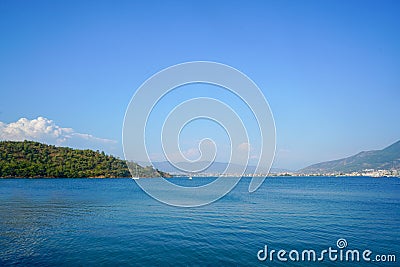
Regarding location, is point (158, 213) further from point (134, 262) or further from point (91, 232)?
point (134, 262)

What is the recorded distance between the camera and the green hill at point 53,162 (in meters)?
135

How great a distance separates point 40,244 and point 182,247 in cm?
921

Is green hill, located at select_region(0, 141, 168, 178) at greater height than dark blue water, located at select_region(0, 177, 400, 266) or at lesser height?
greater

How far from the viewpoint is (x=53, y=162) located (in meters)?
154

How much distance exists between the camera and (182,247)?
60.6ft

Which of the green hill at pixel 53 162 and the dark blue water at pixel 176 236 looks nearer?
the dark blue water at pixel 176 236

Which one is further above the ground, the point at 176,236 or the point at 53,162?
the point at 53,162

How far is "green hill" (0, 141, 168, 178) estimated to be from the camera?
135 m

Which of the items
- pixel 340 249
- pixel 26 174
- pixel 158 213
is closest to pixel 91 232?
pixel 158 213

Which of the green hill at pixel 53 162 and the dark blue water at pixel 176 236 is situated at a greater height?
the green hill at pixel 53 162

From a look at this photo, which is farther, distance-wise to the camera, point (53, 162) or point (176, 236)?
point (53, 162)

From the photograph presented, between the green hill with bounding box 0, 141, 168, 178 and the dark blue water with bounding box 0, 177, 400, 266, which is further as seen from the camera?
the green hill with bounding box 0, 141, 168, 178

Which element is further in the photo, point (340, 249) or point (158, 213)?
point (158, 213)

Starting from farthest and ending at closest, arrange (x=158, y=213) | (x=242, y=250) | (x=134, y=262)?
(x=158, y=213), (x=242, y=250), (x=134, y=262)
